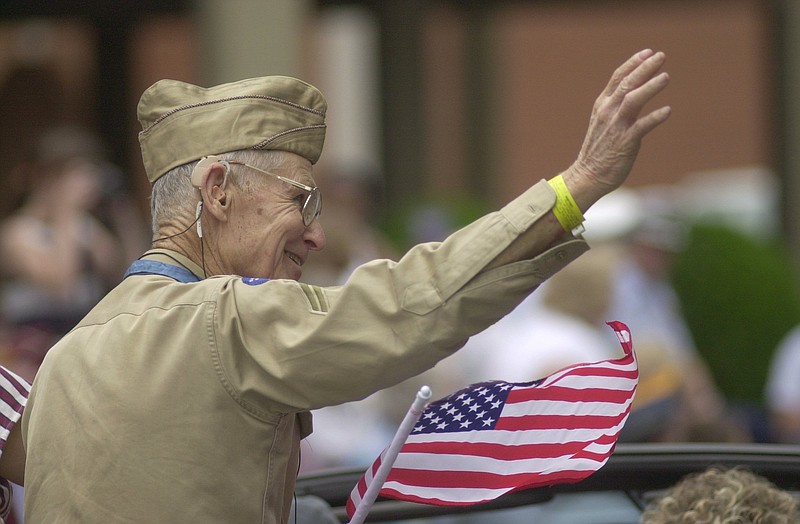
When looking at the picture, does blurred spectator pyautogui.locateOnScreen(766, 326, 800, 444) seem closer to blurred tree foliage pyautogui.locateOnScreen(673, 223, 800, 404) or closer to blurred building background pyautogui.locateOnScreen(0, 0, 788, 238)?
blurred tree foliage pyautogui.locateOnScreen(673, 223, 800, 404)

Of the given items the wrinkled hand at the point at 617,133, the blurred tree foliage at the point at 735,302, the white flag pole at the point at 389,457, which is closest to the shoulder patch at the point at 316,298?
the white flag pole at the point at 389,457

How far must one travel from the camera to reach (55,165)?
6.41m

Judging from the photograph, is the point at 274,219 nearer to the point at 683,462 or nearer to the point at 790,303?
the point at 683,462

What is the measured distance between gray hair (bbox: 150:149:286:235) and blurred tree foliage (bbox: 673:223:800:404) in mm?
8323

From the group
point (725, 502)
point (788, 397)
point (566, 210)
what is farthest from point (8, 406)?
point (788, 397)

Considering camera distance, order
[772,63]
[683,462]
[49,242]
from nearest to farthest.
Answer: [683,462], [49,242], [772,63]

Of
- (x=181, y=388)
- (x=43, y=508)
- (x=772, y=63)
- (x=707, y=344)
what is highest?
(x=181, y=388)

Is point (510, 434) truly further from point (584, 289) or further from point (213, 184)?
point (584, 289)

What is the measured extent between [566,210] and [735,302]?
8.66 metres

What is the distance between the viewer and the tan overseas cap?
259cm

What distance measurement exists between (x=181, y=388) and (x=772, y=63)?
1210 cm

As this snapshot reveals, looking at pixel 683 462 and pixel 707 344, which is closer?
pixel 683 462

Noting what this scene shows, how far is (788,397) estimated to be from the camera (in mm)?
7957

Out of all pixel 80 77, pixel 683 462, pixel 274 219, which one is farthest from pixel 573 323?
pixel 80 77
